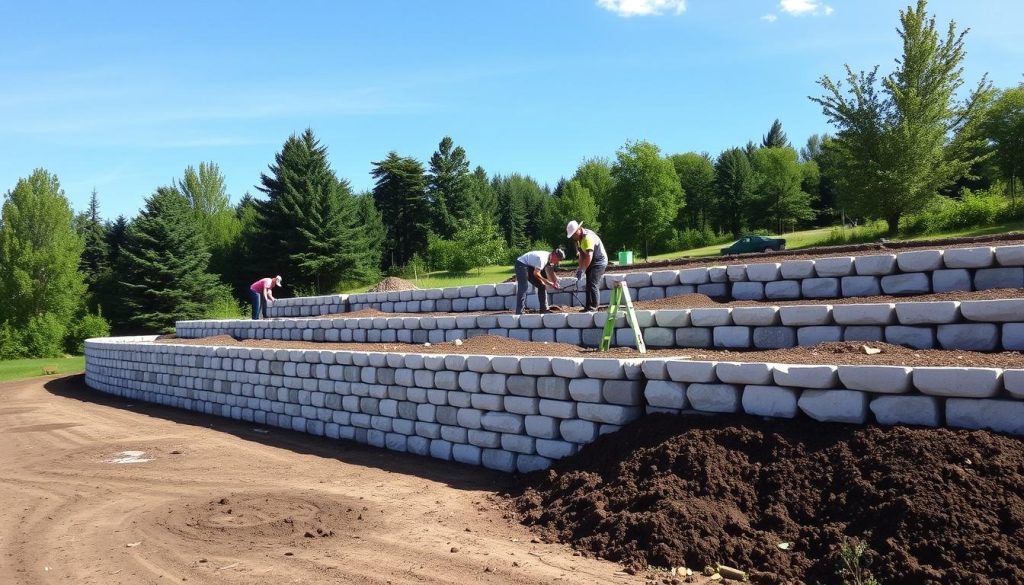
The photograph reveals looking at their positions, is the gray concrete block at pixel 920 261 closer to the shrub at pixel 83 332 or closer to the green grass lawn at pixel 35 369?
the green grass lawn at pixel 35 369

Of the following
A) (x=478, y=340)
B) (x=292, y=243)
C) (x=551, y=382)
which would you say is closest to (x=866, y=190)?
(x=478, y=340)

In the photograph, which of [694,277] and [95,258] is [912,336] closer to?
[694,277]

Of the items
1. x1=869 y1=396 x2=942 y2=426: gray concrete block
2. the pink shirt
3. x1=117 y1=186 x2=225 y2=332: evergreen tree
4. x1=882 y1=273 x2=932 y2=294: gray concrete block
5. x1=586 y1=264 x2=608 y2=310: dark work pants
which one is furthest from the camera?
x1=117 y1=186 x2=225 y2=332: evergreen tree

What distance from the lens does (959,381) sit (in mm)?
4176

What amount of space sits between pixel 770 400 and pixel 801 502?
0.86m

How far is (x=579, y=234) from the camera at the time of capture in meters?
10.4

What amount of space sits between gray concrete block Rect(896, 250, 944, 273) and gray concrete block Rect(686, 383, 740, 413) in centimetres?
416

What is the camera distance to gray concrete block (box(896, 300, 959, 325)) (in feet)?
19.9

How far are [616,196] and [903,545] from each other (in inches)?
Result: 1411

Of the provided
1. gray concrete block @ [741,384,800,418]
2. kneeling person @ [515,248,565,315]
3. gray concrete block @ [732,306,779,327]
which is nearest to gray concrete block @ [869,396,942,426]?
gray concrete block @ [741,384,800,418]

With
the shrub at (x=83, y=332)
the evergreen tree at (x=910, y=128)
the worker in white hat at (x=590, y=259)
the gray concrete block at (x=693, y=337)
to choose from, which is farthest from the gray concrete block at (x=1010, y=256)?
the shrub at (x=83, y=332)

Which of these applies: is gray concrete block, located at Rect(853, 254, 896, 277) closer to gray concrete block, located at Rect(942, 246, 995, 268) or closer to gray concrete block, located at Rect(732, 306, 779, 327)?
gray concrete block, located at Rect(942, 246, 995, 268)

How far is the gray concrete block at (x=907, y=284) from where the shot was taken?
26.2 feet

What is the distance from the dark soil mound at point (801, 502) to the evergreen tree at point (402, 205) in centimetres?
5234
